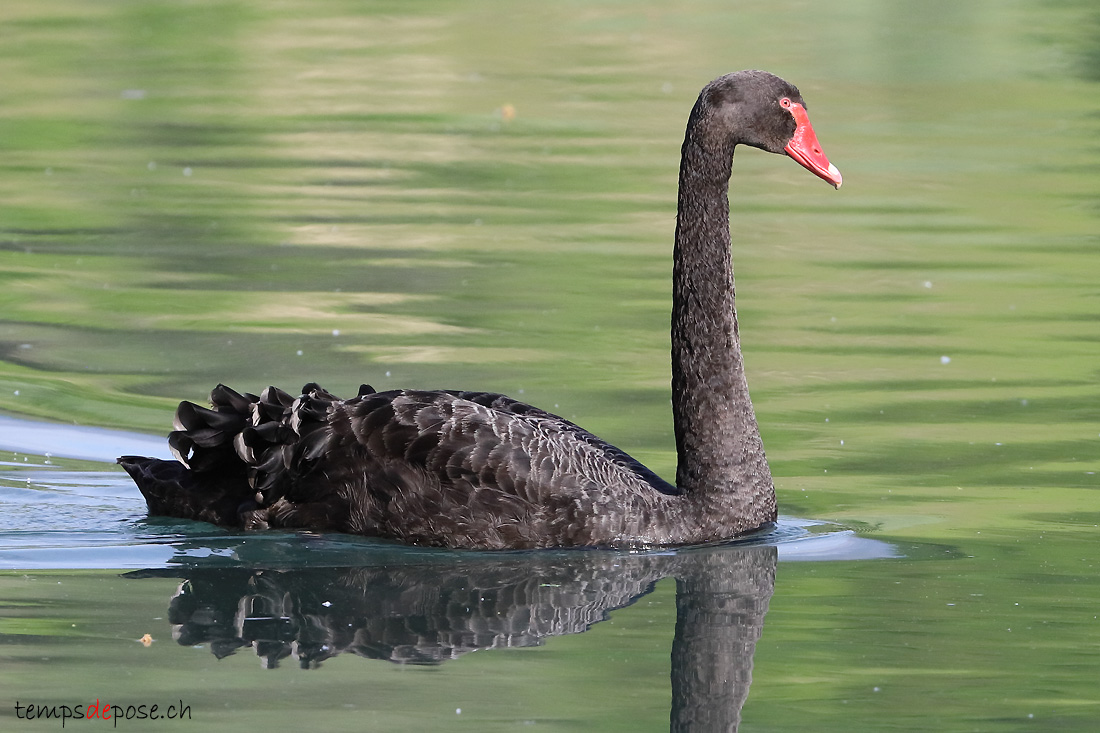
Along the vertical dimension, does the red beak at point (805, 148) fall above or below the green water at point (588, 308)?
above

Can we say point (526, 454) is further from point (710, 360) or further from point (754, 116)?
point (754, 116)

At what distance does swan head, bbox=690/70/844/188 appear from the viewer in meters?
7.36

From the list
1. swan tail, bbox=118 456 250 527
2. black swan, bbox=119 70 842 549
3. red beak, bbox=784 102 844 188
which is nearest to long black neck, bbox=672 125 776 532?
black swan, bbox=119 70 842 549

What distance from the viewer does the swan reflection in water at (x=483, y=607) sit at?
5.93 metres

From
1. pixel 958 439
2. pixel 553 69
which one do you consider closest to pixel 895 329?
pixel 958 439

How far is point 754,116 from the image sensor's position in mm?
7359

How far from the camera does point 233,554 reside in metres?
7.17

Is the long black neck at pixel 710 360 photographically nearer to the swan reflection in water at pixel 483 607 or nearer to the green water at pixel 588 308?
the swan reflection in water at pixel 483 607

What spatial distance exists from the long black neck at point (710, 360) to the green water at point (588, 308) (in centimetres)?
50

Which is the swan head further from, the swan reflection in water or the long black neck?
the swan reflection in water

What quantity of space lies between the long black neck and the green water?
0.50 metres

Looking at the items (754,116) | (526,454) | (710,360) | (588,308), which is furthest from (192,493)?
(588,308)

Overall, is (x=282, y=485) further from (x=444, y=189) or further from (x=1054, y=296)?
(x=444, y=189)

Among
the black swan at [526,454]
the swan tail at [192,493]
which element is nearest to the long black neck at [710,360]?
the black swan at [526,454]
